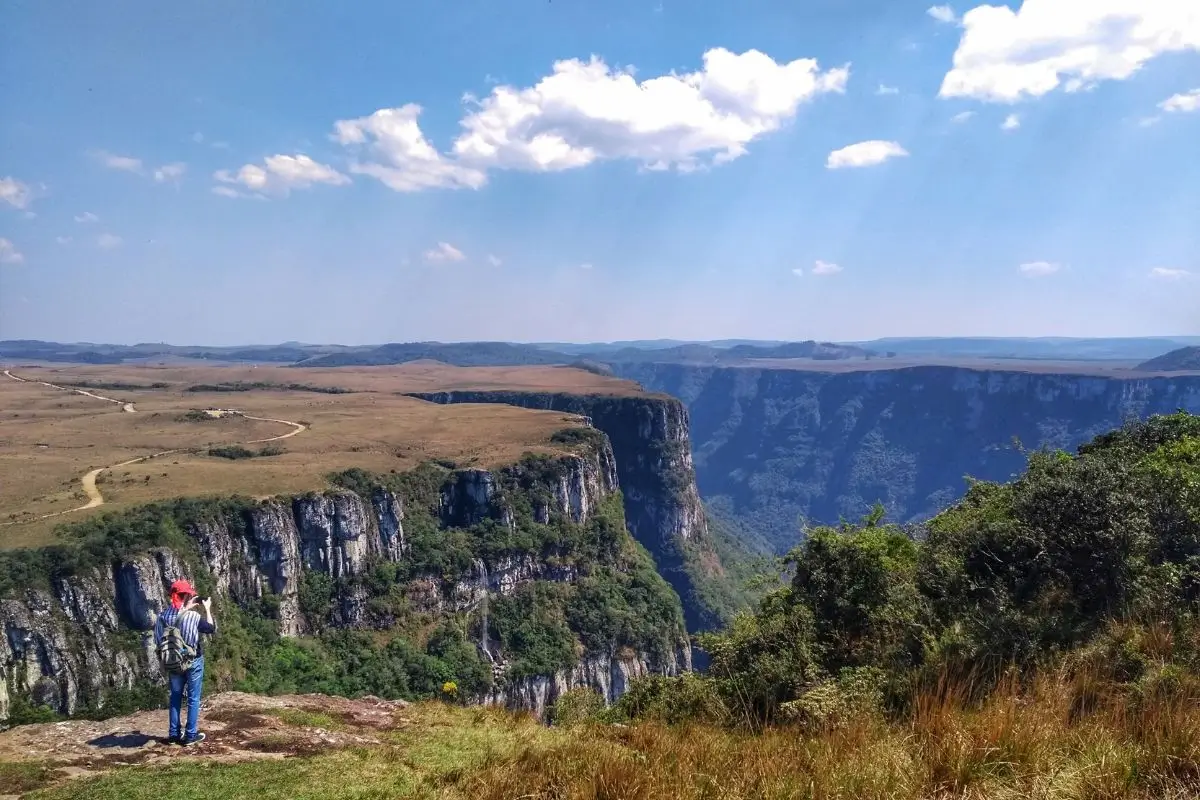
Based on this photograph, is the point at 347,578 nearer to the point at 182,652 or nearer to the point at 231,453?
the point at 231,453

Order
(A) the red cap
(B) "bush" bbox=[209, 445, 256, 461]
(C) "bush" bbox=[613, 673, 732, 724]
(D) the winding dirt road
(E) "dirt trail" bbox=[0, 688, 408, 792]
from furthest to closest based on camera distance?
(B) "bush" bbox=[209, 445, 256, 461]
(D) the winding dirt road
(C) "bush" bbox=[613, 673, 732, 724]
(A) the red cap
(E) "dirt trail" bbox=[0, 688, 408, 792]

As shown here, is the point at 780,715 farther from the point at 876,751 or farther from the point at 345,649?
the point at 345,649

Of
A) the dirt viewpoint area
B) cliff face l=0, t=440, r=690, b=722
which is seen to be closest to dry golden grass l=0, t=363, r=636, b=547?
cliff face l=0, t=440, r=690, b=722

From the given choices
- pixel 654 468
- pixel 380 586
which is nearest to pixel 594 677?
pixel 380 586

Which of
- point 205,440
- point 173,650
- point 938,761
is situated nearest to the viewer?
point 938,761

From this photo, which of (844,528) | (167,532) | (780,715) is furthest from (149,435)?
(780,715)

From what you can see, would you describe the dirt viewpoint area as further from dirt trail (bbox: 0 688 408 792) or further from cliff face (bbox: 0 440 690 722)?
cliff face (bbox: 0 440 690 722)

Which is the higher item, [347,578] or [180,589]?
[180,589]
